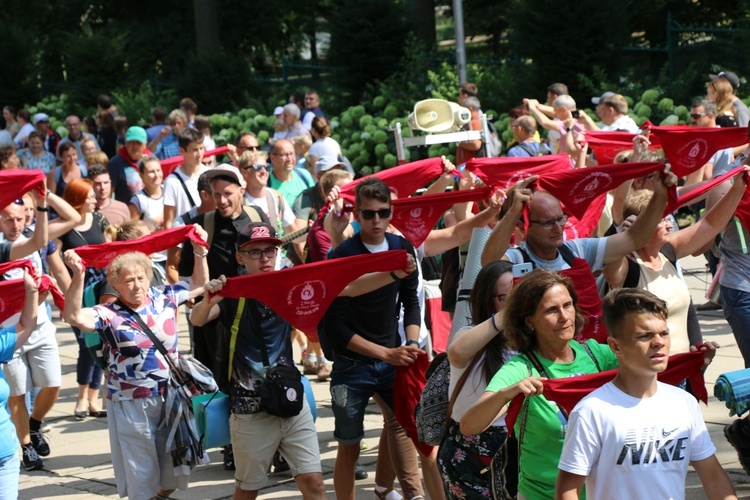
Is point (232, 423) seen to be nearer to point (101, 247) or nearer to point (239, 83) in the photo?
point (101, 247)

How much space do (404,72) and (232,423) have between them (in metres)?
18.9

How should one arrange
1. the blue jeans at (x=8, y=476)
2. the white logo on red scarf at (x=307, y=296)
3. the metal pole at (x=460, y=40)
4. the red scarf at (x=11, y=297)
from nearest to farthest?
1. the blue jeans at (x=8, y=476)
2. the white logo on red scarf at (x=307, y=296)
3. the red scarf at (x=11, y=297)
4. the metal pole at (x=460, y=40)

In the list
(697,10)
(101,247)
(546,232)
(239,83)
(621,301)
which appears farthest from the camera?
(239,83)

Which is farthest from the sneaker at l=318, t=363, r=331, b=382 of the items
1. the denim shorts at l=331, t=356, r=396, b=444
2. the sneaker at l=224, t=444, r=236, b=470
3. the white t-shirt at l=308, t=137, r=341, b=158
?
the denim shorts at l=331, t=356, r=396, b=444

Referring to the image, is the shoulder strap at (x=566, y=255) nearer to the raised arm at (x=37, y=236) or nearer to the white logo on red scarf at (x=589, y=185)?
the white logo on red scarf at (x=589, y=185)

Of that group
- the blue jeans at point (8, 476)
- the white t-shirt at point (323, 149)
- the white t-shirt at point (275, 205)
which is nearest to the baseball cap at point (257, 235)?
the blue jeans at point (8, 476)

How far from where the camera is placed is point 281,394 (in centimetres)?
611

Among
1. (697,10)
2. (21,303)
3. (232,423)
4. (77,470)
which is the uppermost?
(697,10)

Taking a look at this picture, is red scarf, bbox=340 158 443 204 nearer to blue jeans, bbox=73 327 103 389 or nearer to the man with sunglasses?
the man with sunglasses

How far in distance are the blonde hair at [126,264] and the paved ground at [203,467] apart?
5.49 feet

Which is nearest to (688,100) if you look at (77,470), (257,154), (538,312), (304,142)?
(304,142)

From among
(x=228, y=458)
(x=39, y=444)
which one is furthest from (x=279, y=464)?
(x=39, y=444)

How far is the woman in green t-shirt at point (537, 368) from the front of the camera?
427 centimetres

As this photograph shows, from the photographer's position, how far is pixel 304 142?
13273mm
